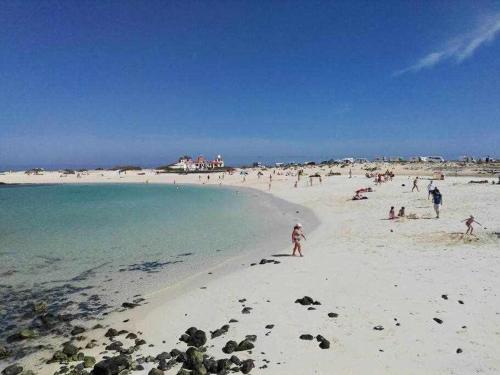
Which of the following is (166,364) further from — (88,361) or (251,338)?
(251,338)

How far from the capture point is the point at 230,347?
29.0 ft

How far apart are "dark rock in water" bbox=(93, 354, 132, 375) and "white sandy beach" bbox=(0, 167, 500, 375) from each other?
496 mm

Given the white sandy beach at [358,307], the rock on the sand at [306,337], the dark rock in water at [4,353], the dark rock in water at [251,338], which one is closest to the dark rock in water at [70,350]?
the white sandy beach at [358,307]

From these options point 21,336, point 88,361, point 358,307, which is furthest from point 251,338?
point 21,336

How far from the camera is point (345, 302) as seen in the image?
11141mm

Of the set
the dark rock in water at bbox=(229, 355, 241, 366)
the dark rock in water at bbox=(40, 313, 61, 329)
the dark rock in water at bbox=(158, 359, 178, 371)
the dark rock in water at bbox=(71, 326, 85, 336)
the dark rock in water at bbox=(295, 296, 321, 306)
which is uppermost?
the dark rock in water at bbox=(295, 296, 321, 306)

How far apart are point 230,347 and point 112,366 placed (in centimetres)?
253

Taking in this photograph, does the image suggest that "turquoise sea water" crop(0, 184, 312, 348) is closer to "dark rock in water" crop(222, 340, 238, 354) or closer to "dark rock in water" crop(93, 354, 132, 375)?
"dark rock in water" crop(93, 354, 132, 375)

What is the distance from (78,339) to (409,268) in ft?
35.9

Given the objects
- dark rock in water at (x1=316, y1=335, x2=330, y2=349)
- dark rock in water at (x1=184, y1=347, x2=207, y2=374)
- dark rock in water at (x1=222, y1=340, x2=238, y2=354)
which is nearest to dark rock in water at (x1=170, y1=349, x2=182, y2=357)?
dark rock in water at (x1=184, y1=347, x2=207, y2=374)

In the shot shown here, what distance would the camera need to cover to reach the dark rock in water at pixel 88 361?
8609 millimetres

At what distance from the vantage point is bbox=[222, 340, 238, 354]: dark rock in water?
28.8 feet

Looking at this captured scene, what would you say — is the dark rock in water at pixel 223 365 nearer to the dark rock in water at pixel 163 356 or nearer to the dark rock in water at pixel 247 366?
the dark rock in water at pixel 247 366

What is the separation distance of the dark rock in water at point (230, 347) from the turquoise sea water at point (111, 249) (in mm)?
5481
